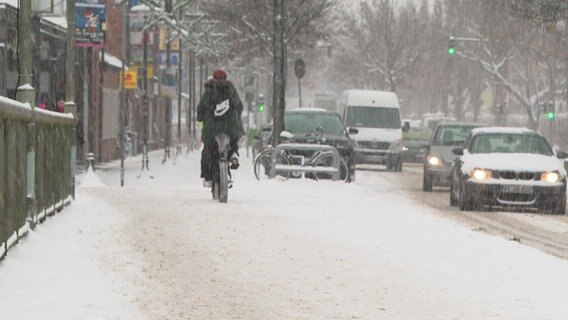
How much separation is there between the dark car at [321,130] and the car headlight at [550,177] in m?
6.17

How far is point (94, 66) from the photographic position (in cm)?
4484

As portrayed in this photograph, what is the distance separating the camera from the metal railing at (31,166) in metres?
9.52

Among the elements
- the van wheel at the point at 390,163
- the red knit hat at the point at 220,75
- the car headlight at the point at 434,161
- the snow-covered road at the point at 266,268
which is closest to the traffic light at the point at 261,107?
the van wheel at the point at 390,163

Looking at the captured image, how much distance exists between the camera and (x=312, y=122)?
100 ft

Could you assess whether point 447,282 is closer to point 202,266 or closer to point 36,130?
point 202,266

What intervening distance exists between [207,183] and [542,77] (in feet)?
317

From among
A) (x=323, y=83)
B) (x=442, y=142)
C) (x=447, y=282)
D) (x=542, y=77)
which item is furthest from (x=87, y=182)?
(x=323, y=83)

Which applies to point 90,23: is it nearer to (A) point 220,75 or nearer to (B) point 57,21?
(B) point 57,21

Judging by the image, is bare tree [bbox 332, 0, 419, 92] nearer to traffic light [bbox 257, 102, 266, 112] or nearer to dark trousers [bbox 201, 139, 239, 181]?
traffic light [bbox 257, 102, 266, 112]

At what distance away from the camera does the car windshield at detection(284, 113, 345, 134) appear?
30078 mm

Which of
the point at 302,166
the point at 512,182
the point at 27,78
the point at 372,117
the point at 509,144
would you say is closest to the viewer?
the point at 27,78

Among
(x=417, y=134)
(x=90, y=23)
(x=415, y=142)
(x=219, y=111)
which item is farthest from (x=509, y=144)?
(x=417, y=134)

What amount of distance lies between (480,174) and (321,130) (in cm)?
769

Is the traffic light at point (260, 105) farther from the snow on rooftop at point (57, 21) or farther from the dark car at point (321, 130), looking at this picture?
the dark car at point (321, 130)
